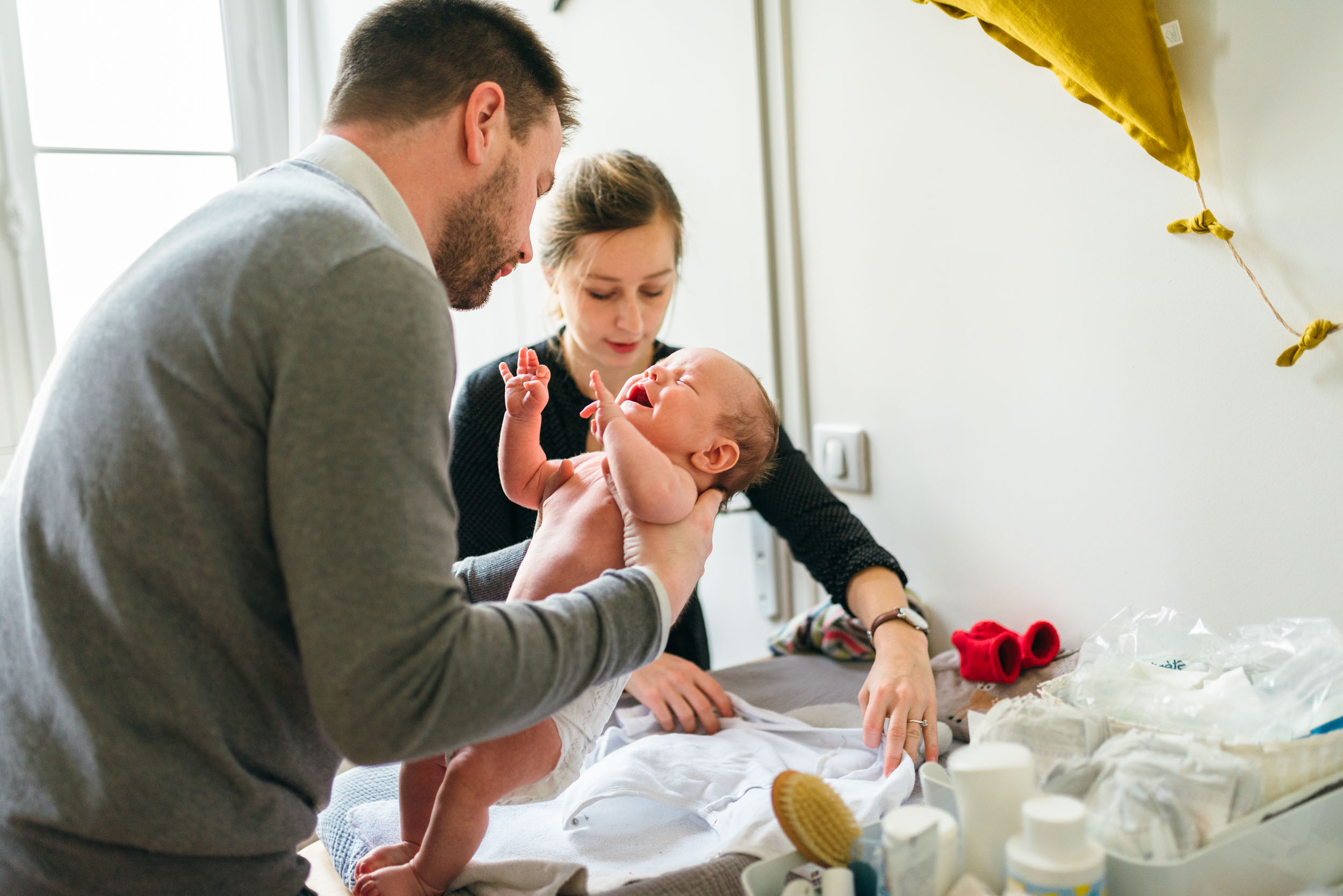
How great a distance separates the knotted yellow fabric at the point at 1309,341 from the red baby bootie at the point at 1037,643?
0.43 meters

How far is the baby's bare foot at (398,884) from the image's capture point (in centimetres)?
87

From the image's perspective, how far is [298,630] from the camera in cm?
57

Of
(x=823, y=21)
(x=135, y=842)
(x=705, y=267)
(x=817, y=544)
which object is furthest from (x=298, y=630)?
(x=705, y=267)

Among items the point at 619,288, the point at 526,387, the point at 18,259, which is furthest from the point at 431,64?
the point at 18,259

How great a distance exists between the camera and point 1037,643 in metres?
1.22

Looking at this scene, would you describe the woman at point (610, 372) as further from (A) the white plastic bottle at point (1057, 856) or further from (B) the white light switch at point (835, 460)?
(A) the white plastic bottle at point (1057, 856)

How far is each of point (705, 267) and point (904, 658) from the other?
105 centimetres

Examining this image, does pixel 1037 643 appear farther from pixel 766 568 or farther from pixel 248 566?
pixel 248 566

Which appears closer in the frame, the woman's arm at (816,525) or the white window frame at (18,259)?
the woman's arm at (816,525)

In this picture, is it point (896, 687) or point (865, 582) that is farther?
point (865, 582)

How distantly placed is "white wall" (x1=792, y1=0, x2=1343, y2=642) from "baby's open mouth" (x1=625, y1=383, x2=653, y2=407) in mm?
523

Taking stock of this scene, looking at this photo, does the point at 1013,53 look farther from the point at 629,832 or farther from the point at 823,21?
the point at 629,832

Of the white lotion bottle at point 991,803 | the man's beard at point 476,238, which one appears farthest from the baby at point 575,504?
the white lotion bottle at point 991,803

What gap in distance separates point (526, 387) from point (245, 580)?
48cm
